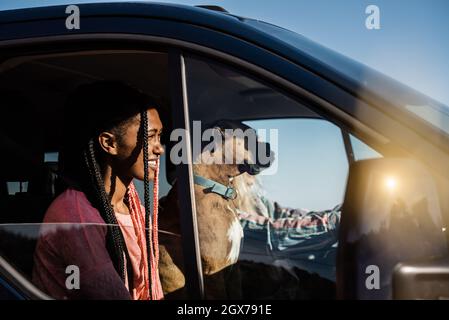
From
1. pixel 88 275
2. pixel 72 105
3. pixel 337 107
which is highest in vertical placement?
pixel 72 105

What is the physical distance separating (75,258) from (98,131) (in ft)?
1.66

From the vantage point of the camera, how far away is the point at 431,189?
144cm

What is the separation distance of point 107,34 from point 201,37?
0.30 m

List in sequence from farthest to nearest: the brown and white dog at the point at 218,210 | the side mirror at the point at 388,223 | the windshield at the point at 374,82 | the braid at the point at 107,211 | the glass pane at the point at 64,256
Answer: the braid at the point at 107,211 < the glass pane at the point at 64,256 < the brown and white dog at the point at 218,210 < the windshield at the point at 374,82 < the side mirror at the point at 388,223

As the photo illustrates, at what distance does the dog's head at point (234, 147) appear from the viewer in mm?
1778

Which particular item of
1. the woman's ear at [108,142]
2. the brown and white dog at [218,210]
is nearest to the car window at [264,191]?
the brown and white dog at [218,210]

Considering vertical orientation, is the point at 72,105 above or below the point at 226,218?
above

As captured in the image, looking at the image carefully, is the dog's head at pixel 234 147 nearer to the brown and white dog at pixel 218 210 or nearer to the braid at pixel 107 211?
the brown and white dog at pixel 218 210

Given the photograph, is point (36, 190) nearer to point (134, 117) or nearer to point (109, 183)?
point (109, 183)

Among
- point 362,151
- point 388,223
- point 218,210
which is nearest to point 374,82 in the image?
point 362,151

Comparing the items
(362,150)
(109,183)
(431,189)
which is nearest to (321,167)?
(362,150)

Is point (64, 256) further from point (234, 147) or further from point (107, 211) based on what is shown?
point (234, 147)

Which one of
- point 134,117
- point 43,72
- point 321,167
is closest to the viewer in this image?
point 321,167

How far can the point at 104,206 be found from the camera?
2.09m
